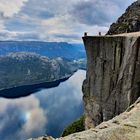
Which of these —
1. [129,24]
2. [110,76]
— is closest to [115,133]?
[110,76]

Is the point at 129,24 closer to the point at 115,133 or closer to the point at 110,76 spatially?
the point at 110,76

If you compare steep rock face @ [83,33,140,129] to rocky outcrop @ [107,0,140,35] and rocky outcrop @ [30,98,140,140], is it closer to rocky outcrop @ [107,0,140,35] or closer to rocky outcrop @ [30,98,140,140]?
rocky outcrop @ [30,98,140,140]

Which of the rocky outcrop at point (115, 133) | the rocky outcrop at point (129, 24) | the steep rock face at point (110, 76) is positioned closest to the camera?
the rocky outcrop at point (115, 133)

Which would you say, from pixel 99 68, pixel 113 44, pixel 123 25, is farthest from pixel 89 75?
pixel 123 25

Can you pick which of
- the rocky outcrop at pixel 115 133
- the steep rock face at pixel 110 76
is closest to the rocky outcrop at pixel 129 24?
the steep rock face at pixel 110 76

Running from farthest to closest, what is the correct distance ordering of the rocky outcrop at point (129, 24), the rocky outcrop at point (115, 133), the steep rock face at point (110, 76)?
the rocky outcrop at point (129, 24)
the steep rock face at point (110, 76)
the rocky outcrop at point (115, 133)

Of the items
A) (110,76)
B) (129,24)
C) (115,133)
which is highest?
(129,24)

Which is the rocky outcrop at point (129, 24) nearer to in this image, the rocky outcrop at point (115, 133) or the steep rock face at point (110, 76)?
the steep rock face at point (110, 76)

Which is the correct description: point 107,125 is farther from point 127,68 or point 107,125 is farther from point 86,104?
point 86,104
